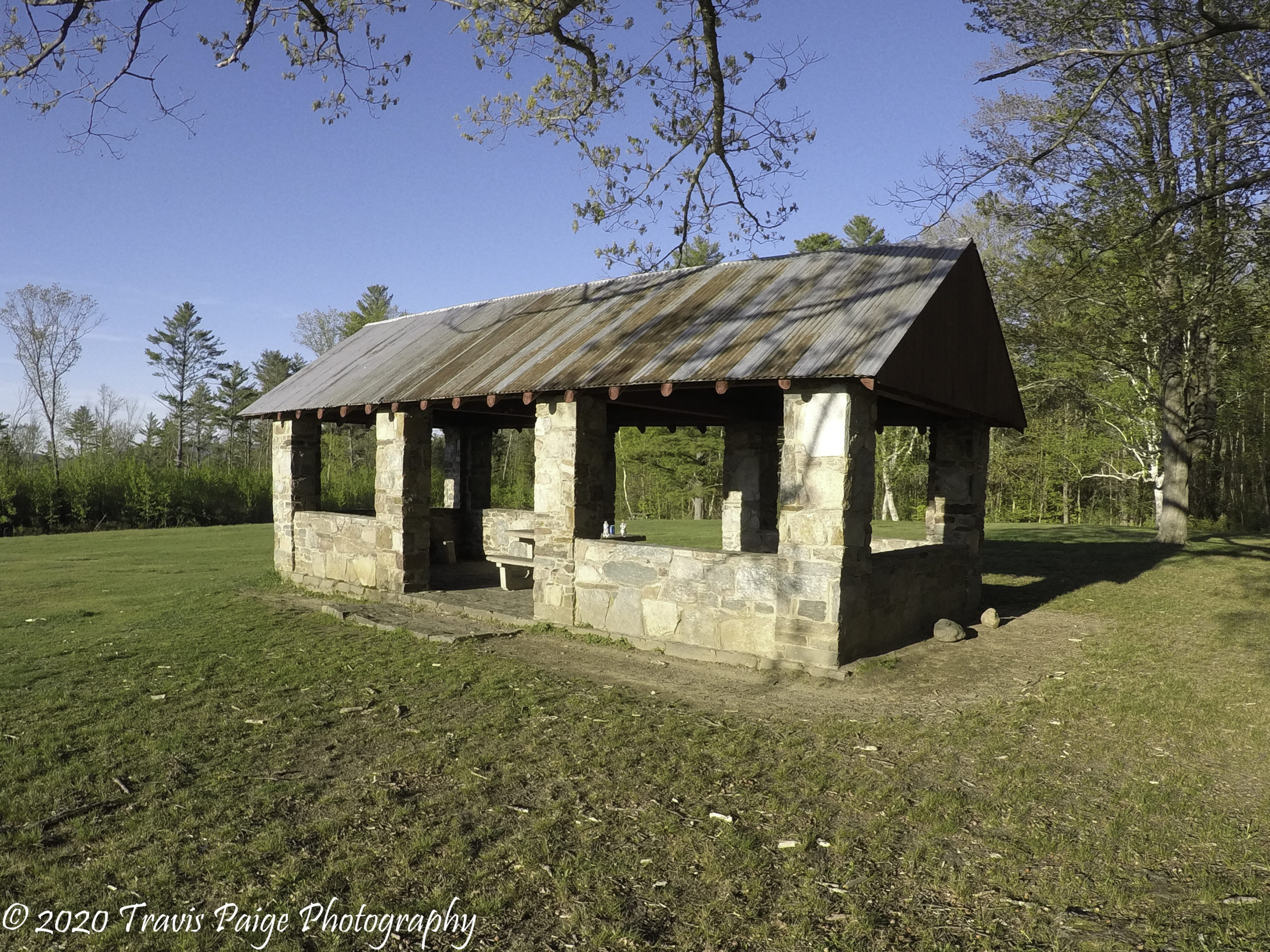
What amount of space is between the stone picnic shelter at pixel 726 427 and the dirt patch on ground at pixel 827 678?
308mm

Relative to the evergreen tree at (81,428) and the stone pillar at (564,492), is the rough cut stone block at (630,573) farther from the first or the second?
the evergreen tree at (81,428)

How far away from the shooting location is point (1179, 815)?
443 centimetres

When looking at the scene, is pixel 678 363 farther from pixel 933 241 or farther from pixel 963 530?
pixel 963 530

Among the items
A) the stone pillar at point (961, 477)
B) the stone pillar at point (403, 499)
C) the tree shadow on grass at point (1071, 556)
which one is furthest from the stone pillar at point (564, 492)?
the tree shadow on grass at point (1071, 556)

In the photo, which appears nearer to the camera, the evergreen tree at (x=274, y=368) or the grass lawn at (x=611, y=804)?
the grass lawn at (x=611, y=804)

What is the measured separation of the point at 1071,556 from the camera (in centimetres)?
1620

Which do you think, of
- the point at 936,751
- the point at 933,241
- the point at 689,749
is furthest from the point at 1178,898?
the point at 933,241

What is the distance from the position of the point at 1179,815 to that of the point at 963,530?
235 inches

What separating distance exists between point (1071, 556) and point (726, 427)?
319 inches

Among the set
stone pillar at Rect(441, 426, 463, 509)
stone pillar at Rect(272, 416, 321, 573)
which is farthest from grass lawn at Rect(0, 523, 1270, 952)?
stone pillar at Rect(441, 426, 463, 509)

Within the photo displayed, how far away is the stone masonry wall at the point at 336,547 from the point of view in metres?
11.2

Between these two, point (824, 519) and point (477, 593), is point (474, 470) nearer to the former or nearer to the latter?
point (477, 593)

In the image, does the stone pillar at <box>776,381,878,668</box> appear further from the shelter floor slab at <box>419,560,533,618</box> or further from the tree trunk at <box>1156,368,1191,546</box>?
the tree trunk at <box>1156,368,1191,546</box>

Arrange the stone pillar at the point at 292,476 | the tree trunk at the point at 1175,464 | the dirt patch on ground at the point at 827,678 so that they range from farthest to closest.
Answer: the tree trunk at the point at 1175,464
the stone pillar at the point at 292,476
the dirt patch on ground at the point at 827,678
